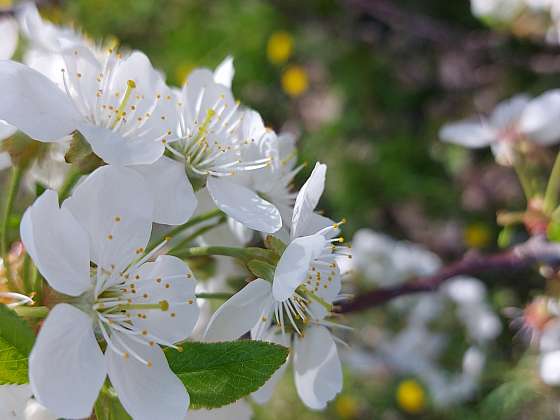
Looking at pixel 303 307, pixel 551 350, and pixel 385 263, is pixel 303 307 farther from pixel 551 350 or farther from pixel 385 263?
pixel 385 263

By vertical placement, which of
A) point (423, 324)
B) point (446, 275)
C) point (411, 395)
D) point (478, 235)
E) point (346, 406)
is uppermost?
point (446, 275)

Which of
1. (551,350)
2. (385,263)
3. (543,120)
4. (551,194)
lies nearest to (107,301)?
(551,194)

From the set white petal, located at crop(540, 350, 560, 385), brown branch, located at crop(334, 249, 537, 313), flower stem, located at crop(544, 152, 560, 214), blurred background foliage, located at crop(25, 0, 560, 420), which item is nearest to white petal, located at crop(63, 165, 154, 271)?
brown branch, located at crop(334, 249, 537, 313)

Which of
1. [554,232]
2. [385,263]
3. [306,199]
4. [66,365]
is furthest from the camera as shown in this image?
[385,263]

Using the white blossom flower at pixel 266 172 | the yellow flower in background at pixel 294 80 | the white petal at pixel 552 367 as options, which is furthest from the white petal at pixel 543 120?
the yellow flower in background at pixel 294 80

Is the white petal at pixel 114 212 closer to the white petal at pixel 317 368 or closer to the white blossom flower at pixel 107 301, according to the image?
the white blossom flower at pixel 107 301
